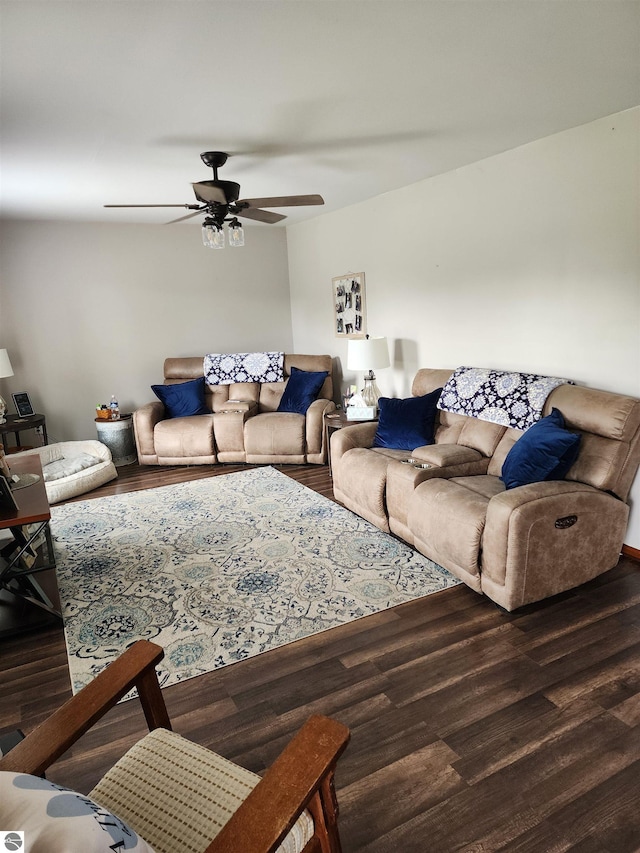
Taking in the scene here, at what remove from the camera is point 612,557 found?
2.93 meters

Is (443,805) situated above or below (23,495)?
below

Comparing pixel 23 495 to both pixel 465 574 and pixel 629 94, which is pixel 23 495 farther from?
pixel 629 94

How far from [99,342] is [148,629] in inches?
160

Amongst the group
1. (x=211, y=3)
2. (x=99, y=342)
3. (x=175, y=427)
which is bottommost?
(x=175, y=427)

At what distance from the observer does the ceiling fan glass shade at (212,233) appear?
3463 mm

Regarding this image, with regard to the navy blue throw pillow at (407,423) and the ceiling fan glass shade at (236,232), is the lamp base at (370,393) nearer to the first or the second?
the navy blue throw pillow at (407,423)

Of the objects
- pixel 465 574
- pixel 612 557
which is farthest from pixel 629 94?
pixel 465 574

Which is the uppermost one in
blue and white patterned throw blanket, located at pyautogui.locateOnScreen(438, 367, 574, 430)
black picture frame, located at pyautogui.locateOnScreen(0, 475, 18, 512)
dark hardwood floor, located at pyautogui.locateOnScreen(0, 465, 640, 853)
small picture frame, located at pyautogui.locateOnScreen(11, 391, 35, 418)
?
blue and white patterned throw blanket, located at pyautogui.locateOnScreen(438, 367, 574, 430)

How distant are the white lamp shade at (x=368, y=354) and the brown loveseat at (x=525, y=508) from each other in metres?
1.28

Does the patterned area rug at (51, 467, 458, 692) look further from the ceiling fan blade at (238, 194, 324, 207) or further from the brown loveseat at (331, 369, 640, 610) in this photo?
the ceiling fan blade at (238, 194, 324, 207)

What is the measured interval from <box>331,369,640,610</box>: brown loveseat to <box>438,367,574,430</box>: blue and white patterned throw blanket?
0.08m

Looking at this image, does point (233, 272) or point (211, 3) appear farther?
point (233, 272)

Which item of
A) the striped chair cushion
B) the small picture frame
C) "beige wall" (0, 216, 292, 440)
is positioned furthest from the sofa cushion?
the striped chair cushion

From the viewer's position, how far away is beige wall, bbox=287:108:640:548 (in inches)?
120
